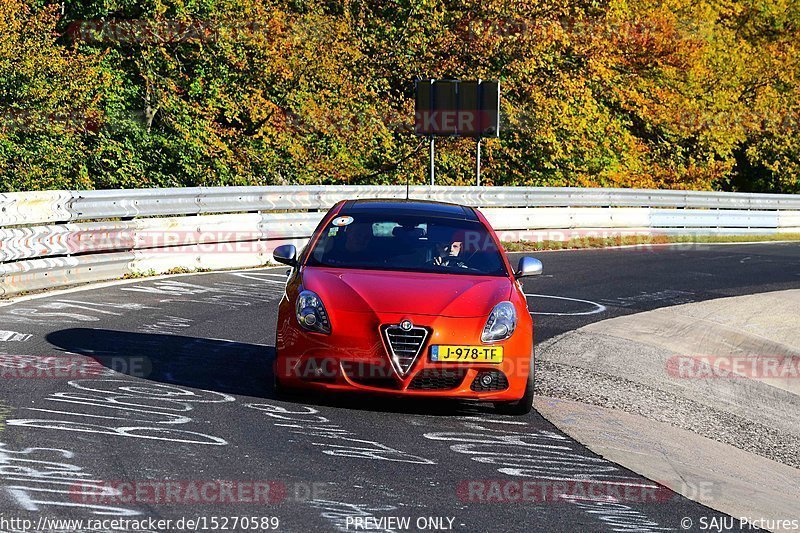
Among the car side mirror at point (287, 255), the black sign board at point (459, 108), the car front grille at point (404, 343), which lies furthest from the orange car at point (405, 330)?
the black sign board at point (459, 108)

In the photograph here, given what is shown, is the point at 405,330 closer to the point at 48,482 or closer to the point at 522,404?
the point at 522,404

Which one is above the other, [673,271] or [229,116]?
[229,116]

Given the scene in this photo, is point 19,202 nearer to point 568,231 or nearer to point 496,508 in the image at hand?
point 496,508

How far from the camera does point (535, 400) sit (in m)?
9.34

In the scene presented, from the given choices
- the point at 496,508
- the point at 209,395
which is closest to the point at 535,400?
the point at 209,395

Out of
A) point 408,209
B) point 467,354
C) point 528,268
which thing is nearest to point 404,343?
point 467,354

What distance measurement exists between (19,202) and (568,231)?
573 inches

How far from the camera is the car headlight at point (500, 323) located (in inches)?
330

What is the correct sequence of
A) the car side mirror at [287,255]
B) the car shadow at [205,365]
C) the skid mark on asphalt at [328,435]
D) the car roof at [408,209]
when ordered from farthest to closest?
the car roof at [408,209] → the car side mirror at [287,255] → the car shadow at [205,365] → the skid mark on asphalt at [328,435]

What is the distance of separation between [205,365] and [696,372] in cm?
479

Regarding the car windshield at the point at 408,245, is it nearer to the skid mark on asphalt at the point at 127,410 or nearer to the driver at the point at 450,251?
the driver at the point at 450,251

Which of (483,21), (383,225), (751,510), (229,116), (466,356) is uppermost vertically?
(483,21)

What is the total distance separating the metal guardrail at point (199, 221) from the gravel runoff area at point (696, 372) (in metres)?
5.98

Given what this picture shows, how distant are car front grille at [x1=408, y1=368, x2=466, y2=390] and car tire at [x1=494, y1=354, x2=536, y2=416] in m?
0.44
